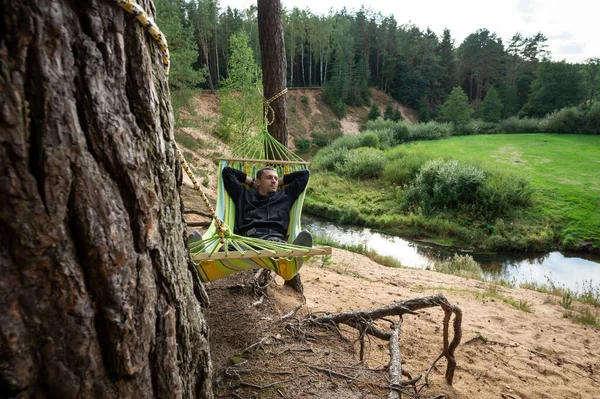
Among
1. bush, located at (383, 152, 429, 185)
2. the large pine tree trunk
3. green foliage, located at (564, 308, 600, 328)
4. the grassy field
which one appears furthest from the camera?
bush, located at (383, 152, 429, 185)

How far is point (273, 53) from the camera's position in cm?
299

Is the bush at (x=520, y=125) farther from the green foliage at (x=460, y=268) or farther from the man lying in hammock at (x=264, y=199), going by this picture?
the man lying in hammock at (x=264, y=199)

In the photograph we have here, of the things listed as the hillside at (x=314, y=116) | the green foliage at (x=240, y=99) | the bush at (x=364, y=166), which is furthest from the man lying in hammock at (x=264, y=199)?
the hillside at (x=314, y=116)

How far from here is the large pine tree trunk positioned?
59 cm

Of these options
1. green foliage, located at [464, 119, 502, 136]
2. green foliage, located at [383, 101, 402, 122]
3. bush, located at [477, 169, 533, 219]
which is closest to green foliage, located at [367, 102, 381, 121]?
green foliage, located at [383, 101, 402, 122]

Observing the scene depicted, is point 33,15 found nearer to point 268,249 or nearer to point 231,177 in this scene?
point 268,249

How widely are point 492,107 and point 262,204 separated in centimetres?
2368

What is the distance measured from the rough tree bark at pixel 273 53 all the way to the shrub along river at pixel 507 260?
187 inches

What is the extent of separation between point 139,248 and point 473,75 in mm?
31011

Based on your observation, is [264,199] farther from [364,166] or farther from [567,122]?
[567,122]

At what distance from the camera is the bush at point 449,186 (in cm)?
1020

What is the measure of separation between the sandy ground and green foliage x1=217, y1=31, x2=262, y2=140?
8.71m

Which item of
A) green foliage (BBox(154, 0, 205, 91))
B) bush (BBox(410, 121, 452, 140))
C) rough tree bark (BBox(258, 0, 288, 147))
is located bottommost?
bush (BBox(410, 121, 452, 140))

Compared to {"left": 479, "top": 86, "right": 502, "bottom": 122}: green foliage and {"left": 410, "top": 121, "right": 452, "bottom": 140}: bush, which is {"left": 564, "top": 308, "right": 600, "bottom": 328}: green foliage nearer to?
{"left": 410, "top": 121, "right": 452, "bottom": 140}: bush
